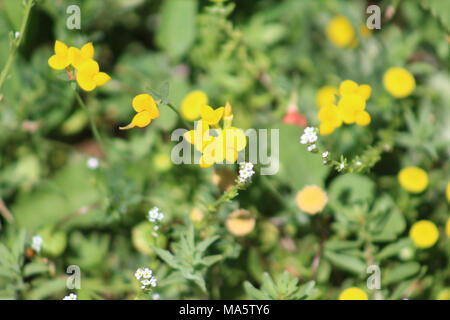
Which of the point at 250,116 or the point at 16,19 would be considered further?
the point at 250,116

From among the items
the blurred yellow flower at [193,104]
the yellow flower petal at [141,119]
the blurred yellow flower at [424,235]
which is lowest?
the blurred yellow flower at [424,235]

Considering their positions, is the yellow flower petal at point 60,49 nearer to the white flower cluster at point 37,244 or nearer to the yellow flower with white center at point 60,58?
the yellow flower with white center at point 60,58

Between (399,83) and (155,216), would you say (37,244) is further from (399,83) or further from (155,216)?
(399,83)

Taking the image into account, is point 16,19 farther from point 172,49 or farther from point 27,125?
point 172,49

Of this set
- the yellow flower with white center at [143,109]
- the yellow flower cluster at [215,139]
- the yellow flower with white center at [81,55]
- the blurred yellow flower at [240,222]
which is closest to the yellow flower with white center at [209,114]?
the yellow flower cluster at [215,139]

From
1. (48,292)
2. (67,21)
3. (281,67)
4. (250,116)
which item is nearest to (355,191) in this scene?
(250,116)
